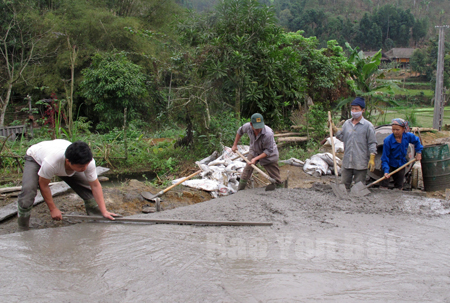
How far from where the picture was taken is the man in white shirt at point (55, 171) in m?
3.08

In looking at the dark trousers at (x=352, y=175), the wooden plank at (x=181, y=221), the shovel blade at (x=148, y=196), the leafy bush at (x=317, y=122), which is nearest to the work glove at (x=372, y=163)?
the dark trousers at (x=352, y=175)

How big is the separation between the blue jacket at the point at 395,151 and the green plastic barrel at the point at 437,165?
2.40ft

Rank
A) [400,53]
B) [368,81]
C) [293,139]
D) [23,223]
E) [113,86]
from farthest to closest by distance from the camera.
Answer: [400,53]
[113,86]
[368,81]
[293,139]
[23,223]

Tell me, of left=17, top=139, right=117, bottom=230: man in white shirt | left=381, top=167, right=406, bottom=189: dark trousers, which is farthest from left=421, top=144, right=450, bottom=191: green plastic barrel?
left=17, top=139, right=117, bottom=230: man in white shirt

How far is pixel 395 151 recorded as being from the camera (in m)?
5.20

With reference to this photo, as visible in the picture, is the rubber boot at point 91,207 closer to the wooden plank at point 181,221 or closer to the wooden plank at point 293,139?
the wooden plank at point 181,221

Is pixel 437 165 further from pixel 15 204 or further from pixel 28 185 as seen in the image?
pixel 15 204

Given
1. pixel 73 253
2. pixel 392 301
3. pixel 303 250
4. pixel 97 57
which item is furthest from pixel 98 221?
pixel 97 57

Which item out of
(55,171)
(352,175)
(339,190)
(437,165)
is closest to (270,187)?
(339,190)

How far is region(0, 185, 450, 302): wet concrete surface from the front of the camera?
8.00 feet

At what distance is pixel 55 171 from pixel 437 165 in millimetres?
5673

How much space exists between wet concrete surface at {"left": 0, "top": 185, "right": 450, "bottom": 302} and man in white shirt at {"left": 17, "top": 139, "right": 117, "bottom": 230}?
32 cm

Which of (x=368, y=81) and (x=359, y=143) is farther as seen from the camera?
(x=368, y=81)

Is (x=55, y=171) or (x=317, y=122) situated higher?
(x=55, y=171)
